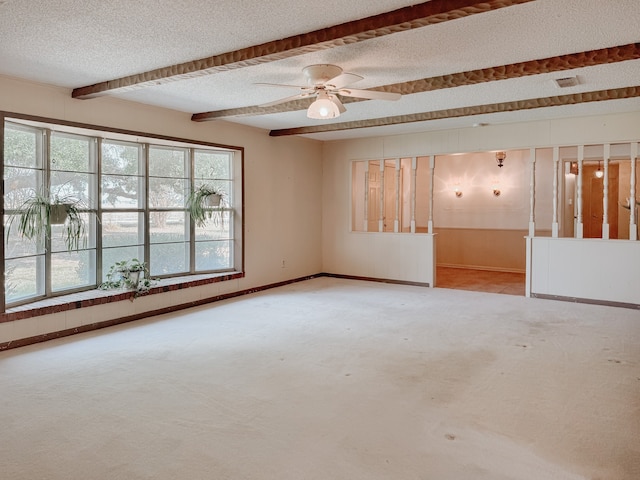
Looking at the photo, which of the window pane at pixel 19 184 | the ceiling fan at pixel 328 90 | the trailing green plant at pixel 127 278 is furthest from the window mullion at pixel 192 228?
the ceiling fan at pixel 328 90

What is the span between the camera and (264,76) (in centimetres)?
427

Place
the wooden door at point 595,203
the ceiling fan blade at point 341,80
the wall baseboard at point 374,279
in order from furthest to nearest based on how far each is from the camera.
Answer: the wooden door at point 595,203 → the wall baseboard at point 374,279 → the ceiling fan blade at point 341,80

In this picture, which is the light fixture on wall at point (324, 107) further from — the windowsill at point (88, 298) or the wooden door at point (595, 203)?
the wooden door at point (595, 203)

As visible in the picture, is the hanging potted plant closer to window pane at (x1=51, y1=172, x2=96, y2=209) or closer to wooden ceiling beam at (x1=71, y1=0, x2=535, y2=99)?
window pane at (x1=51, y1=172, x2=96, y2=209)

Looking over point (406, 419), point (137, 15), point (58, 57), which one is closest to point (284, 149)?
point (58, 57)

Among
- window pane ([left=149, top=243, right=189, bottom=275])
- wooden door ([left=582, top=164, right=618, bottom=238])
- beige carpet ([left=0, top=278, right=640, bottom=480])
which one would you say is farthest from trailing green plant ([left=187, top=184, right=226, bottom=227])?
wooden door ([left=582, top=164, right=618, bottom=238])

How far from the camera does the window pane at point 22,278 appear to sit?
4.37 meters

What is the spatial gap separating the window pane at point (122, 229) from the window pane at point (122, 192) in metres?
0.11

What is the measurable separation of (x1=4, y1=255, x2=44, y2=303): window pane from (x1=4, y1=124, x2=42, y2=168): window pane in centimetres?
93

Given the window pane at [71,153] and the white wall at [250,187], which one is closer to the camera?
the white wall at [250,187]

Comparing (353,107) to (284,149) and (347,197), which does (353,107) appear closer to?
(284,149)

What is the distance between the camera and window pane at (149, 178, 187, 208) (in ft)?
18.9

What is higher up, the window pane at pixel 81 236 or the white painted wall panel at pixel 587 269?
the window pane at pixel 81 236

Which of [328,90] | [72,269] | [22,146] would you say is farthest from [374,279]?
[22,146]
